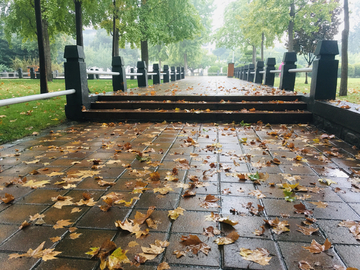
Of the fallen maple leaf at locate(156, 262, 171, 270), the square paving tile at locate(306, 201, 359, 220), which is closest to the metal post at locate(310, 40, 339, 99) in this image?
the square paving tile at locate(306, 201, 359, 220)

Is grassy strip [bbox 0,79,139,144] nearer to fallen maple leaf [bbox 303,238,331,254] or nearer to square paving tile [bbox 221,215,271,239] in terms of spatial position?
square paving tile [bbox 221,215,271,239]

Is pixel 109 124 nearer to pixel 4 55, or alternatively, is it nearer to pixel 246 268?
pixel 246 268

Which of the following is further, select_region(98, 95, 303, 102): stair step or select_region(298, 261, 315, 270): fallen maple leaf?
select_region(98, 95, 303, 102): stair step

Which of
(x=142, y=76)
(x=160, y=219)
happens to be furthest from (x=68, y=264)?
(x=142, y=76)

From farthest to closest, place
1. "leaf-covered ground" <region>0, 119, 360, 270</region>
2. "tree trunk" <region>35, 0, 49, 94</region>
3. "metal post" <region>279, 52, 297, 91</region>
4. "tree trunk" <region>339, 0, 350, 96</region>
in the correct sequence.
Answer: "tree trunk" <region>339, 0, 350, 96</region> < "metal post" <region>279, 52, 297, 91</region> < "tree trunk" <region>35, 0, 49, 94</region> < "leaf-covered ground" <region>0, 119, 360, 270</region>

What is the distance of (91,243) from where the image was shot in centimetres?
213

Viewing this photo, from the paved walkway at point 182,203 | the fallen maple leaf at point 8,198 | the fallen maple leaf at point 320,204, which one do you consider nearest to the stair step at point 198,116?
the paved walkway at point 182,203

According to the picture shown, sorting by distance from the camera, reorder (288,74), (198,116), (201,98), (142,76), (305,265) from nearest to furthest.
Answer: (305,265), (198,116), (201,98), (288,74), (142,76)

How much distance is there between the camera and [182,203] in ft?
9.07

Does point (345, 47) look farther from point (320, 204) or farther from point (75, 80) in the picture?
point (320, 204)

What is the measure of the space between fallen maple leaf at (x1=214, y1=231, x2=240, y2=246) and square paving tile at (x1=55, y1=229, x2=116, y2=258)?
0.88 m

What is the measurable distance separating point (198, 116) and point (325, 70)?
3313 millimetres

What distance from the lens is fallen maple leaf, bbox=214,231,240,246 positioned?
6.92ft

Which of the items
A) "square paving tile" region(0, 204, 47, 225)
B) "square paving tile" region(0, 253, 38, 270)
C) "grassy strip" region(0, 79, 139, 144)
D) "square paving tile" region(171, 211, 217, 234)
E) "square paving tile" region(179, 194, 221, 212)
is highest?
"grassy strip" region(0, 79, 139, 144)
